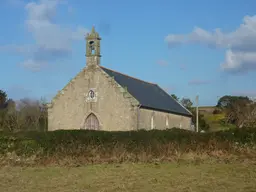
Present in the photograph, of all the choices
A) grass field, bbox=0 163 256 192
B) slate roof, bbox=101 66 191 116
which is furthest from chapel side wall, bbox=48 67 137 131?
grass field, bbox=0 163 256 192

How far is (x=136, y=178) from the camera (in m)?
11.1

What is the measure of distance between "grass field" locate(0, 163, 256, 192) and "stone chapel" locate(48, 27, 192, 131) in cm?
2036

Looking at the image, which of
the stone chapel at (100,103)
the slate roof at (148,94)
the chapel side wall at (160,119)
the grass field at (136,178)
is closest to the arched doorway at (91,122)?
the stone chapel at (100,103)

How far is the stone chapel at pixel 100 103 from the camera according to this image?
1348 inches

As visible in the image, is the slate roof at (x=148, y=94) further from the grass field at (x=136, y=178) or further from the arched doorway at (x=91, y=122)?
the grass field at (x=136, y=178)

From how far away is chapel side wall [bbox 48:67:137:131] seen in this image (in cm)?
3422

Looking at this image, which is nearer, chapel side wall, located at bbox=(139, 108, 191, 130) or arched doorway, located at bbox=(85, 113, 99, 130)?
chapel side wall, located at bbox=(139, 108, 191, 130)

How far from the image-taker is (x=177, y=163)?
44.1ft

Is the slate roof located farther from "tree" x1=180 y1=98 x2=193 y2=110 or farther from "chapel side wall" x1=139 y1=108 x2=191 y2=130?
"tree" x1=180 y1=98 x2=193 y2=110

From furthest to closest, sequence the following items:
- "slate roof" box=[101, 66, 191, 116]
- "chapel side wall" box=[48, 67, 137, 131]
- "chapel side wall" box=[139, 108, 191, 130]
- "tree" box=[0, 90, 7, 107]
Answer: "tree" box=[0, 90, 7, 107] → "slate roof" box=[101, 66, 191, 116] → "chapel side wall" box=[139, 108, 191, 130] → "chapel side wall" box=[48, 67, 137, 131]

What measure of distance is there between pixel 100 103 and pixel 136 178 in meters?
24.7

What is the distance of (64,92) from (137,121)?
8.02m

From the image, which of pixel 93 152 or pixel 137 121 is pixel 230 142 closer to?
pixel 93 152

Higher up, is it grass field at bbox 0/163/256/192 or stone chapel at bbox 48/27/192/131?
stone chapel at bbox 48/27/192/131
